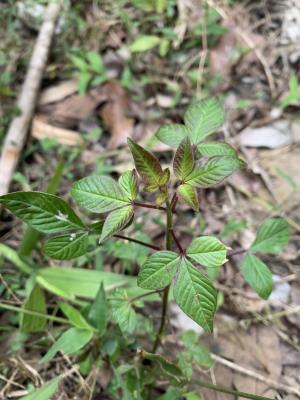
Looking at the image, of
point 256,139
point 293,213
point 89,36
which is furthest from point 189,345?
point 89,36

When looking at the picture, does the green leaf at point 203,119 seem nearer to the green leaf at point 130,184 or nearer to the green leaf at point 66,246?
the green leaf at point 130,184

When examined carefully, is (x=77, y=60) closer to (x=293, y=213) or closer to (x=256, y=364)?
(x=293, y=213)

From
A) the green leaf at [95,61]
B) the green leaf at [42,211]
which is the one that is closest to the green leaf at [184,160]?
the green leaf at [42,211]

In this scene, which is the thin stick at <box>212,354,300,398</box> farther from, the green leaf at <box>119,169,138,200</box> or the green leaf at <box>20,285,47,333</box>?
the green leaf at <box>119,169,138,200</box>

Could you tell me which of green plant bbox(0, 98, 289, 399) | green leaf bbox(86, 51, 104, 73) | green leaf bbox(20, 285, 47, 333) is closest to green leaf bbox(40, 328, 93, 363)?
green plant bbox(0, 98, 289, 399)

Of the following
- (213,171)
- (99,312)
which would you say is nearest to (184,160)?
(213,171)

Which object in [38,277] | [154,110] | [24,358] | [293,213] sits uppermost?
[154,110]

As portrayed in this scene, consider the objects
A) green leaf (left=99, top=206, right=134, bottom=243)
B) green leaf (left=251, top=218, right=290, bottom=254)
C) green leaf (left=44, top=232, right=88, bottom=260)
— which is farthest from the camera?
green leaf (left=251, top=218, right=290, bottom=254)
